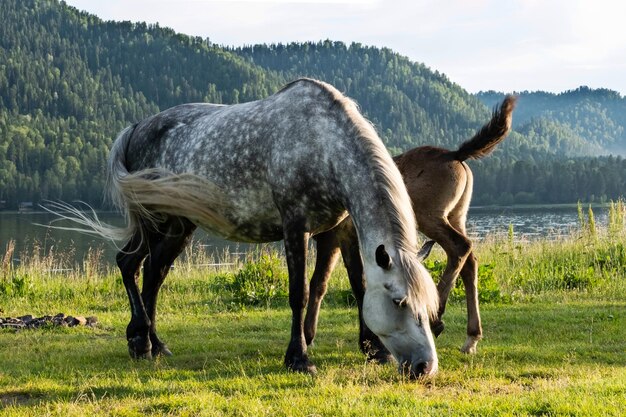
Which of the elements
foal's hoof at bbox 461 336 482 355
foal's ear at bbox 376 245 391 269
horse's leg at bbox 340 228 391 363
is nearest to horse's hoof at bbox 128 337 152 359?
horse's leg at bbox 340 228 391 363

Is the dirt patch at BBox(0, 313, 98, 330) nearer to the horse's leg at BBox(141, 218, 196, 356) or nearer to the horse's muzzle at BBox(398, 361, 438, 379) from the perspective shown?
the horse's leg at BBox(141, 218, 196, 356)

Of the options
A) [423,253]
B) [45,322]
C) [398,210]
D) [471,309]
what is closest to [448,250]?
[471,309]

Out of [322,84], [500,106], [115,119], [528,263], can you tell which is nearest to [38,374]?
[322,84]

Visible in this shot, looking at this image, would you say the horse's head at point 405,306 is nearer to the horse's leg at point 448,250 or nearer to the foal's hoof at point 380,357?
the foal's hoof at point 380,357

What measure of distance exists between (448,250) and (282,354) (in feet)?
6.56

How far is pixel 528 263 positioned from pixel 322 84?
29.5ft

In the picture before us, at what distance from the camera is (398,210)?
5.62 m

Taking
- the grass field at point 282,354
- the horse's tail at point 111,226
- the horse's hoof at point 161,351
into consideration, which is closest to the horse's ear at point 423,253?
the grass field at point 282,354

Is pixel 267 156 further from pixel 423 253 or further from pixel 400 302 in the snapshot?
pixel 400 302

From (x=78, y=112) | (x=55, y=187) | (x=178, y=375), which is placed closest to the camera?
(x=178, y=375)

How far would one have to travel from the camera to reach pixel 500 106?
7.23m

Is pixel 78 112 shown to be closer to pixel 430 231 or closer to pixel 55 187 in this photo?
pixel 55 187

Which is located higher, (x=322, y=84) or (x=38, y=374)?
(x=322, y=84)

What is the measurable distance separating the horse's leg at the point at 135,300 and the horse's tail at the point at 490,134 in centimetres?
366
